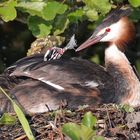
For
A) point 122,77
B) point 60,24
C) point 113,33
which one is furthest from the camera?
point 113,33

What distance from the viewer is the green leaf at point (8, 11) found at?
27.8 ft

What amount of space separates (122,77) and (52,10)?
3.57ft

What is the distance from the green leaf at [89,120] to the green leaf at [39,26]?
6.38 ft

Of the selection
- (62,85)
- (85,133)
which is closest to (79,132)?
(85,133)

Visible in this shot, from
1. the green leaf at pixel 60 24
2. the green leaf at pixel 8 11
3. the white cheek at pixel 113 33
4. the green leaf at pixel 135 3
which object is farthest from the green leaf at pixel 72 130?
the white cheek at pixel 113 33

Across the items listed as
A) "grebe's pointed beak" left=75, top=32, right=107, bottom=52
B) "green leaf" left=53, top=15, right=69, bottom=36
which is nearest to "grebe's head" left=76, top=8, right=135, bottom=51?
"grebe's pointed beak" left=75, top=32, right=107, bottom=52

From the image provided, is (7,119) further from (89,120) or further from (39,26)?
(39,26)

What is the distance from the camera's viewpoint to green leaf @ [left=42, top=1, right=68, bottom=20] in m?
8.62

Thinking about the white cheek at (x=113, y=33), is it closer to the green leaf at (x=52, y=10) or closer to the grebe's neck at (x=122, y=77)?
the grebe's neck at (x=122, y=77)

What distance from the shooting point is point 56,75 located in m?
8.55

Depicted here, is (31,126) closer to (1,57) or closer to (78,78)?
(78,78)

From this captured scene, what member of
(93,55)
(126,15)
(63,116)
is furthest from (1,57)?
(63,116)

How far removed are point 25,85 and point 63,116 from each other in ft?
3.64

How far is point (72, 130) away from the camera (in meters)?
6.93
